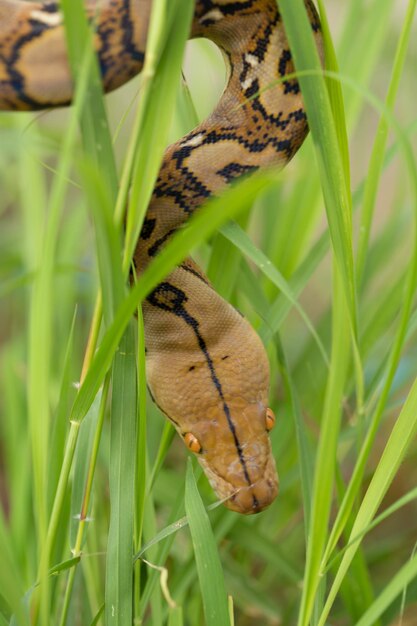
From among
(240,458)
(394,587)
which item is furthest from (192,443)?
(394,587)

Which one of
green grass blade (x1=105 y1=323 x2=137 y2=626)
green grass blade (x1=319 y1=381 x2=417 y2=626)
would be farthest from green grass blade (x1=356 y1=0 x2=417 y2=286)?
green grass blade (x1=105 y1=323 x2=137 y2=626)

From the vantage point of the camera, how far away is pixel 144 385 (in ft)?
4.91

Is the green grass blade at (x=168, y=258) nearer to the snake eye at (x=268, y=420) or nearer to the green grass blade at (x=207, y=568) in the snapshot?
the green grass blade at (x=207, y=568)

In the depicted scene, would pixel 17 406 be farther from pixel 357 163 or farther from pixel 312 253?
pixel 357 163

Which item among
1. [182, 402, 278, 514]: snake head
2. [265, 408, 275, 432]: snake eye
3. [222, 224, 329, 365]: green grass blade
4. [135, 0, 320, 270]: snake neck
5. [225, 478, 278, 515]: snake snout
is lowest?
[225, 478, 278, 515]: snake snout

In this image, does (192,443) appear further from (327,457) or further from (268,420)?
(327,457)

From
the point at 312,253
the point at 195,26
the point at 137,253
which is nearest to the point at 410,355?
the point at 312,253

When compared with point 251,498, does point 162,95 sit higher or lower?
higher

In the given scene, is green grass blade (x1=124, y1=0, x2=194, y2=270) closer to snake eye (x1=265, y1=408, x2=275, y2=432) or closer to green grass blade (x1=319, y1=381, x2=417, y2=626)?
green grass blade (x1=319, y1=381, x2=417, y2=626)

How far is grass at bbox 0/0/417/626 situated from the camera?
4.17ft

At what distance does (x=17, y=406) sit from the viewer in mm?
2734

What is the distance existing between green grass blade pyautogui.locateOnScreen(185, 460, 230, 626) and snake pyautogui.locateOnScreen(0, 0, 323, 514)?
9.7 inches

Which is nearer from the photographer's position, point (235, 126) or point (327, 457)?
point (327, 457)

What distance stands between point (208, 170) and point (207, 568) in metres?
0.97
